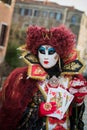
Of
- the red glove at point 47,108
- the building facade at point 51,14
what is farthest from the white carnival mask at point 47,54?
the building facade at point 51,14

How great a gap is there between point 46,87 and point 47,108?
0.17 m

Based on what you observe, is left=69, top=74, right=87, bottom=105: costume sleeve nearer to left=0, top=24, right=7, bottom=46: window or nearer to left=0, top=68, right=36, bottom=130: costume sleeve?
left=0, top=68, right=36, bottom=130: costume sleeve

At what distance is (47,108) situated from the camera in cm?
342

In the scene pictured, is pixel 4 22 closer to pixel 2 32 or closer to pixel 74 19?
pixel 2 32

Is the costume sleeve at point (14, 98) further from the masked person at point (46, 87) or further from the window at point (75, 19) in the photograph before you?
the window at point (75, 19)

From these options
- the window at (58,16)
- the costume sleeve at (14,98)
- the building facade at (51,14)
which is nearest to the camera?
the costume sleeve at (14,98)

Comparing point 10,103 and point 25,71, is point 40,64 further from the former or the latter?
point 10,103

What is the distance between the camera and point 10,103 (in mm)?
3400

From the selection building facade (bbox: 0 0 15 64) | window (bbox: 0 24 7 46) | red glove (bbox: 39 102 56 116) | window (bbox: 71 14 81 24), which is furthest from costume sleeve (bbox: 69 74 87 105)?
window (bbox: 71 14 81 24)

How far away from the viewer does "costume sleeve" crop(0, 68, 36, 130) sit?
3.41 metres

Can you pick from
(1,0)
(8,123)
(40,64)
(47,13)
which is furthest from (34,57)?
(47,13)

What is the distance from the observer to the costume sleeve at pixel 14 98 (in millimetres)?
3406

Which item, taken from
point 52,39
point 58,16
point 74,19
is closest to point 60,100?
point 52,39

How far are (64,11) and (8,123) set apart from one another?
116 feet
